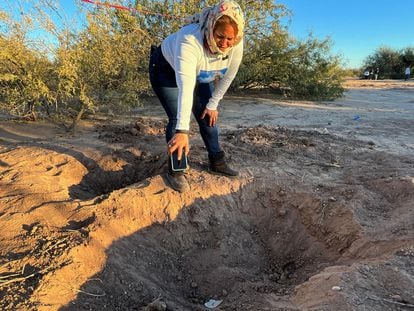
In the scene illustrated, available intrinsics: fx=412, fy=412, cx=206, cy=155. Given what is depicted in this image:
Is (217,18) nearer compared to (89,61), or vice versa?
(217,18)

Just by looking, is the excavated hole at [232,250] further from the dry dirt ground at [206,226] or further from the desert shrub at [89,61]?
the desert shrub at [89,61]

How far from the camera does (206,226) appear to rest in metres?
3.42

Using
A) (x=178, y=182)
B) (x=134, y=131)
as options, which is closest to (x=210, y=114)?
(x=178, y=182)

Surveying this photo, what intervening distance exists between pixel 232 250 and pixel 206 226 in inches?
11.5

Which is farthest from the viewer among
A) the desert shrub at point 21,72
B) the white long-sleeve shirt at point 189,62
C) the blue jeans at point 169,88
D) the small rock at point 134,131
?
the small rock at point 134,131

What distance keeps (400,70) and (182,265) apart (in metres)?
36.0

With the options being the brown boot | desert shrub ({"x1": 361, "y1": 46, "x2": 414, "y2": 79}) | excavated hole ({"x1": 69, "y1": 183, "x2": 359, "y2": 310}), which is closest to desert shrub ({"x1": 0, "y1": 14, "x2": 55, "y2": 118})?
the brown boot

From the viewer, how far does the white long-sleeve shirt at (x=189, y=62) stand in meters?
2.85

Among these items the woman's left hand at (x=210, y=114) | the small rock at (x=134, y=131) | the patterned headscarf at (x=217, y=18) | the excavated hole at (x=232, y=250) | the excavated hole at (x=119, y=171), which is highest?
the patterned headscarf at (x=217, y=18)

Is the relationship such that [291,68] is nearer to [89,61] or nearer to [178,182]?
[89,61]

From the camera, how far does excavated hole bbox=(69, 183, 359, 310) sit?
8.79 ft

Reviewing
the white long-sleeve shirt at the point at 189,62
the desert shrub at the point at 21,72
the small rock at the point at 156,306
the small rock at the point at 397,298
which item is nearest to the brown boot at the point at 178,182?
the white long-sleeve shirt at the point at 189,62

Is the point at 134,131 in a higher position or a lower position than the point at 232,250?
higher

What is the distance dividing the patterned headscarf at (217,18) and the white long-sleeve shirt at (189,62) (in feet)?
0.21
